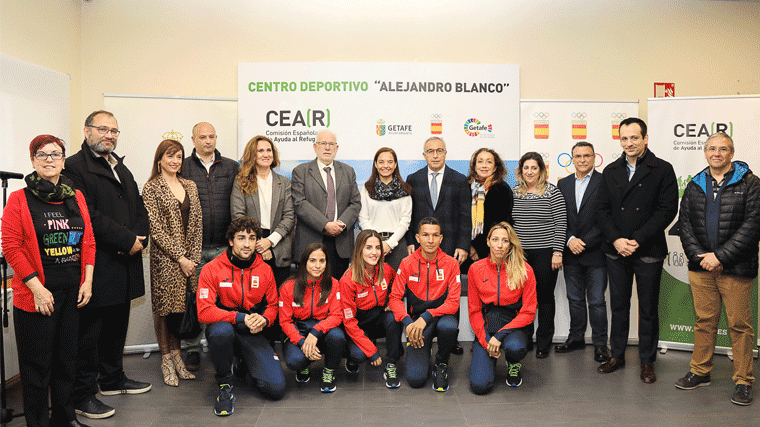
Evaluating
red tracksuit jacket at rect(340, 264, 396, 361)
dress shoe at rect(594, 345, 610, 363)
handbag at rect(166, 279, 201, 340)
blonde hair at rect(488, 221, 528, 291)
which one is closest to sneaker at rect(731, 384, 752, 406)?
dress shoe at rect(594, 345, 610, 363)

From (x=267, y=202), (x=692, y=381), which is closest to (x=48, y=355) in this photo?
(x=267, y=202)

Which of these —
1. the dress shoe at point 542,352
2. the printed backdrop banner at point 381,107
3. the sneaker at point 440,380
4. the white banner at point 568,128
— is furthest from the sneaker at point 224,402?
the white banner at point 568,128

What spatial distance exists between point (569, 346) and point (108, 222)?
3504 mm

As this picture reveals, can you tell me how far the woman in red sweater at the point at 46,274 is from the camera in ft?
7.65

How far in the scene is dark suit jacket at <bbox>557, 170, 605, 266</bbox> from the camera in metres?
3.86

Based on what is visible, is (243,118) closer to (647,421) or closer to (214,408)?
(214,408)

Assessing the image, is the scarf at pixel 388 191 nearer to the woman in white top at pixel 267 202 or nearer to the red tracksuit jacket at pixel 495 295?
the woman in white top at pixel 267 202

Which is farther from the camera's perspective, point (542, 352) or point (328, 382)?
point (542, 352)

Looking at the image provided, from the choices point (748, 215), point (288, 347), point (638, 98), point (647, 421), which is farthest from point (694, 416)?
point (638, 98)

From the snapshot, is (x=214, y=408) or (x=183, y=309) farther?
(x=183, y=309)

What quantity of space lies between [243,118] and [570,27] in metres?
3.21

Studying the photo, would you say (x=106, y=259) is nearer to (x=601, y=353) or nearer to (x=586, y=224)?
(x=586, y=224)

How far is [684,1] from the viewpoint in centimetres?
484

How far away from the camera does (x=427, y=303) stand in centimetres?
347
